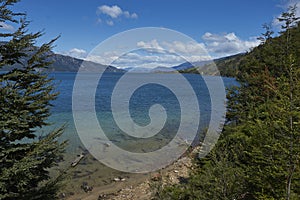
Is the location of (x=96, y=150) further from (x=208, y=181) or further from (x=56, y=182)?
(x=208, y=181)

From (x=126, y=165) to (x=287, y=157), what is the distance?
1466 cm

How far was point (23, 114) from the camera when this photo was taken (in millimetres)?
7691

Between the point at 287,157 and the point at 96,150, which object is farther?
the point at 96,150

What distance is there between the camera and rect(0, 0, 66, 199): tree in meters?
7.28

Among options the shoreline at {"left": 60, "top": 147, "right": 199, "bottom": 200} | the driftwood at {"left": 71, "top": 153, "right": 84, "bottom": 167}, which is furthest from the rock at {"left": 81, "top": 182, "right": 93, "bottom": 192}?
the driftwood at {"left": 71, "top": 153, "right": 84, "bottom": 167}

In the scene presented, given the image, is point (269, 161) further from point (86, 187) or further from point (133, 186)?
point (86, 187)

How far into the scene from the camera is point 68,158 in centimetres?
1950

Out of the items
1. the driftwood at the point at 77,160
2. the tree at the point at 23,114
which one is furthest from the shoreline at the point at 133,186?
the tree at the point at 23,114

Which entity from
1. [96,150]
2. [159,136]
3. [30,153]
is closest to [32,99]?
[30,153]

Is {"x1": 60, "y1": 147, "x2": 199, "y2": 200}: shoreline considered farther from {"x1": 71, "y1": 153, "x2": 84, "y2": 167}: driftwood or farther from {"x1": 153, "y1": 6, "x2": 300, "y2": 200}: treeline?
{"x1": 153, "y1": 6, "x2": 300, "y2": 200}: treeline

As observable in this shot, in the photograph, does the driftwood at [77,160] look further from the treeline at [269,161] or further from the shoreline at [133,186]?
the treeline at [269,161]

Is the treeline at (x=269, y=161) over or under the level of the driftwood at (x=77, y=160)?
over

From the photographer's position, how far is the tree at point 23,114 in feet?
23.9

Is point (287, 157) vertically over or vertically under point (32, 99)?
under
